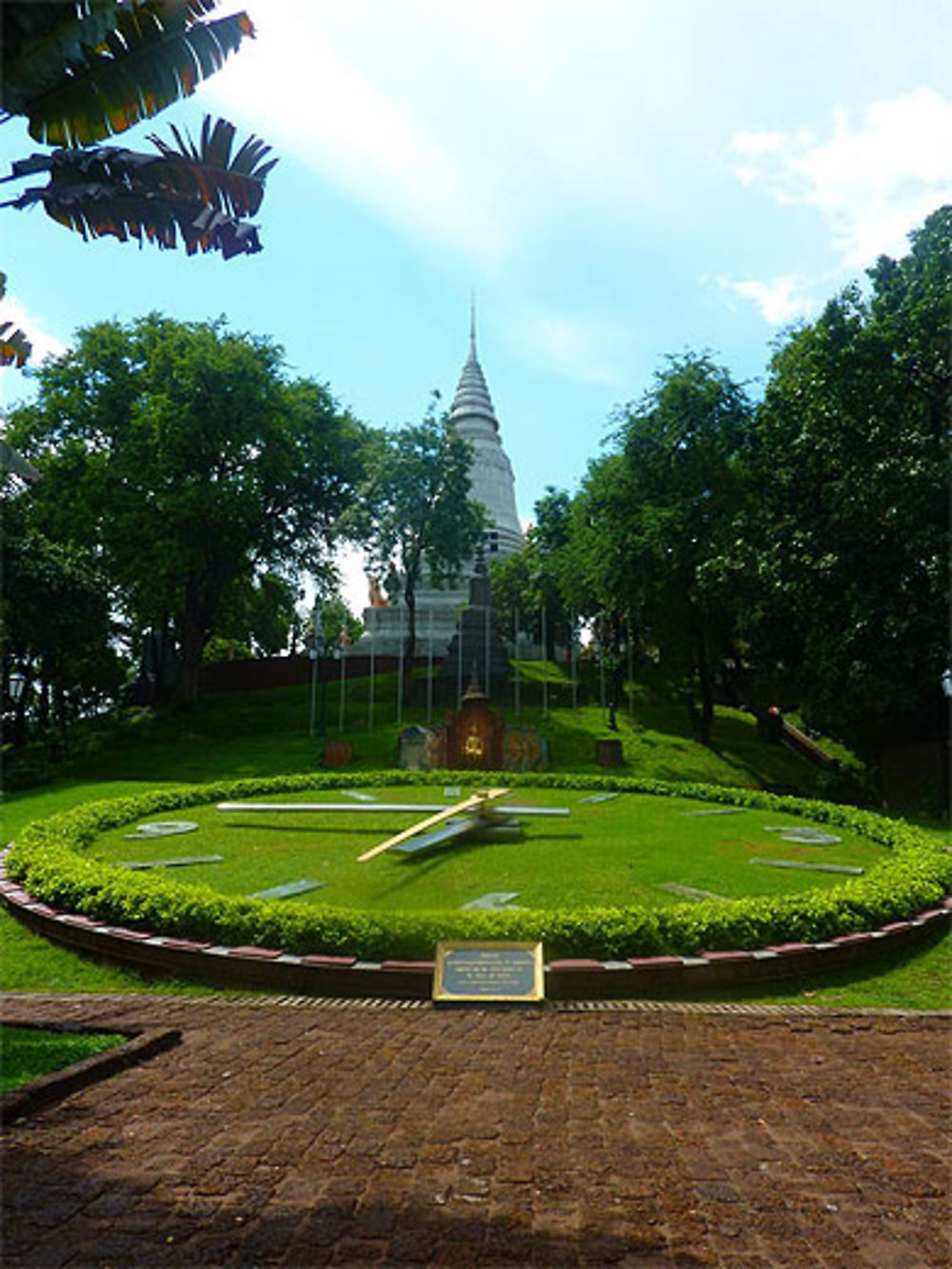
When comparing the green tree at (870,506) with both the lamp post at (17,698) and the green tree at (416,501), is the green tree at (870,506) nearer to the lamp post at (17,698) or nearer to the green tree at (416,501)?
the green tree at (416,501)

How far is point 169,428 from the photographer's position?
97.9ft

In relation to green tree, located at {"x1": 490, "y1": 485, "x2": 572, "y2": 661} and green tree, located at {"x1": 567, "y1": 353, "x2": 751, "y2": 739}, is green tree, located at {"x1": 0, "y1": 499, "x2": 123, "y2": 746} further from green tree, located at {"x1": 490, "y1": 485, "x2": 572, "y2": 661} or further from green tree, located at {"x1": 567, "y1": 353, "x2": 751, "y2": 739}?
green tree, located at {"x1": 490, "y1": 485, "x2": 572, "y2": 661}

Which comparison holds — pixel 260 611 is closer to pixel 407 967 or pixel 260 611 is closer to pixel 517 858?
pixel 517 858

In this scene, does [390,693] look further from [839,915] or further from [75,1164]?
[75,1164]

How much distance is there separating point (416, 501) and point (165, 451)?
9399 millimetres

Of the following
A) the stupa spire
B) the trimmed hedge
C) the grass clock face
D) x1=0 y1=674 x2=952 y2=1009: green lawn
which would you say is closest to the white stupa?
the stupa spire

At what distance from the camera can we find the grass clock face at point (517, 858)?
890cm

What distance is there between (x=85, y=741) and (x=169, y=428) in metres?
11.3

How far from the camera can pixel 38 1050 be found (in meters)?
5.14

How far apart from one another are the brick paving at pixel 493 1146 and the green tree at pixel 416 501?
94.4ft

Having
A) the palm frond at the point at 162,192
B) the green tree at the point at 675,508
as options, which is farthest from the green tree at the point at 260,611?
the palm frond at the point at 162,192

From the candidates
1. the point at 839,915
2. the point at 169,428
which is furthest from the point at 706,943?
the point at 169,428

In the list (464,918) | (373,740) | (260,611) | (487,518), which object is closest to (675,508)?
(373,740)

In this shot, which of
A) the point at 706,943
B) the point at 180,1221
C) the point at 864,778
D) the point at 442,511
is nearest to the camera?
the point at 180,1221
